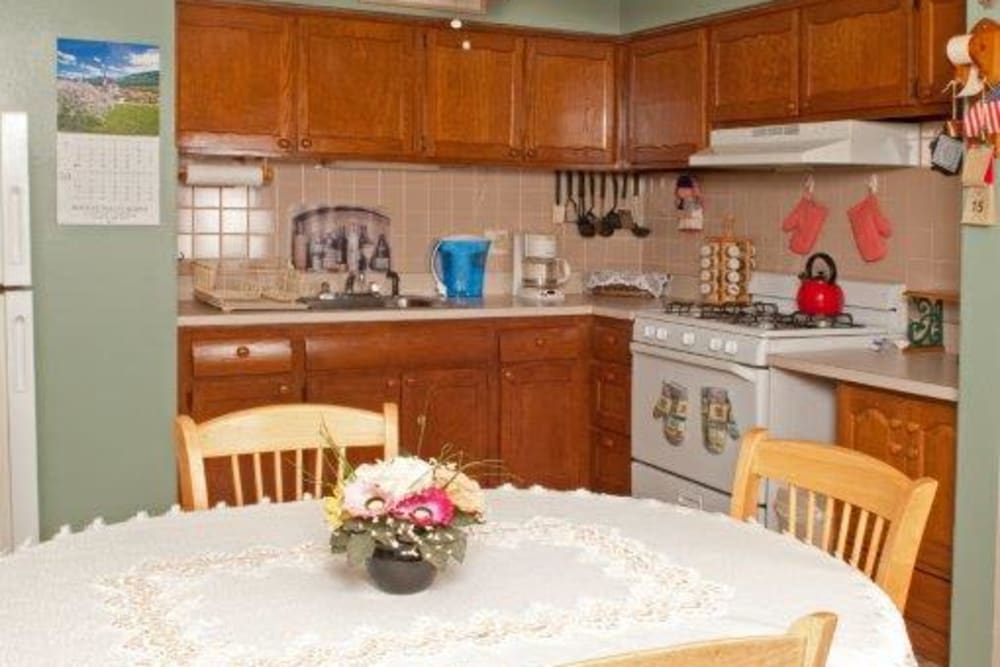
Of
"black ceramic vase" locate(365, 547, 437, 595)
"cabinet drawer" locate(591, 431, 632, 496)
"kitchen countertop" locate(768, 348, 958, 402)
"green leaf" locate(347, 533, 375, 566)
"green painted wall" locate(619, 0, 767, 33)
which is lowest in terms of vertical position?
"cabinet drawer" locate(591, 431, 632, 496)

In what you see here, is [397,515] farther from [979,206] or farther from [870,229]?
[870,229]

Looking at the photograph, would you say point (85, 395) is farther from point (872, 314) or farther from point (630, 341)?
point (872, 314)

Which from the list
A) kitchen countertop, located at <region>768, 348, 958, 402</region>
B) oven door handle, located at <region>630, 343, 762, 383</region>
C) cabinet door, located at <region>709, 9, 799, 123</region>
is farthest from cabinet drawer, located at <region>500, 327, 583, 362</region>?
kitchen countertop, located at <region>768, 348, 958, 402</region>

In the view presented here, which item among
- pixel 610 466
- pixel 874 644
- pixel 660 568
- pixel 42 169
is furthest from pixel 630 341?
pixel 874 644

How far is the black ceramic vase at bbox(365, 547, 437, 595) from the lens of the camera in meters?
1.62

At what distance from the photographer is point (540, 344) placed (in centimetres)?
480

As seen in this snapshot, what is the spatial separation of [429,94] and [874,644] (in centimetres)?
361

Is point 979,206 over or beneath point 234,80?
beneath

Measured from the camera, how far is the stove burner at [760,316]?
159 inches

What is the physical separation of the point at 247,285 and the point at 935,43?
2.48 m

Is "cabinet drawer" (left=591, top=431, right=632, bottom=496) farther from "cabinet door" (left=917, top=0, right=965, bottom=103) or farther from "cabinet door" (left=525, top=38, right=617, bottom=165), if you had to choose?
"cabinet door" (left=917, top=0, right=965, bottom=103)

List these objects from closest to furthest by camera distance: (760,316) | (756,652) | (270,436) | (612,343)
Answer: (756,652), (270,436), (760,316), (612,343)

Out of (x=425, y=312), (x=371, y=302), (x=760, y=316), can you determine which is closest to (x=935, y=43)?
(x=760, y=316)

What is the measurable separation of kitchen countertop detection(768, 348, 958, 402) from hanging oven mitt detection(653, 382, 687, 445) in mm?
512
